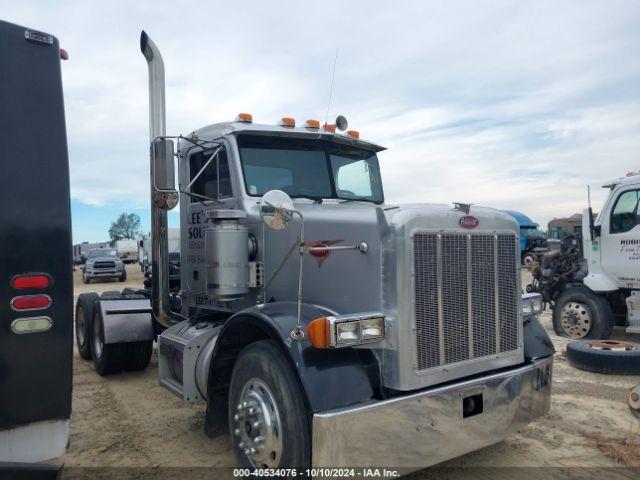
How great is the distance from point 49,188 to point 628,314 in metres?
8.24

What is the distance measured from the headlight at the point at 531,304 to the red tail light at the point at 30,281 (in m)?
3.18

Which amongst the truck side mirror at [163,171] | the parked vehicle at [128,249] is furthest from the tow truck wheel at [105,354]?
the parked vehicle at [128,249]

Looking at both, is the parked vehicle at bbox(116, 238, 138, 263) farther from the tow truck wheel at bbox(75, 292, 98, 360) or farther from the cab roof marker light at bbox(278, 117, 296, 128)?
the cab roof marker light at bbox(278, 117, 296, 128)

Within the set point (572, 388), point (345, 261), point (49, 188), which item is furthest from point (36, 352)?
point (572, 388)

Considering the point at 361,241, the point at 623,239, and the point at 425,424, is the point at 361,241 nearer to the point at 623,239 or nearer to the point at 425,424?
the point at 425,424

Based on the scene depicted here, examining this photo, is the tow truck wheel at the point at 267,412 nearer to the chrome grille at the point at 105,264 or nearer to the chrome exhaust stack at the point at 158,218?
the chrome exhaust stack at the point at 158,218

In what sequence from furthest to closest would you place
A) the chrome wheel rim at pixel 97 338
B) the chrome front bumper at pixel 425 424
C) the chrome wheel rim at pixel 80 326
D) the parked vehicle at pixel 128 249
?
the parked vehicle at pixel 128 249, the chrome wheel rim at pixel 80 326, the chrome wheel rim at pixel 97 338, the chrome front bumper at pixel 425 424

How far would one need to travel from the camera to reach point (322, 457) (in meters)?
2.74

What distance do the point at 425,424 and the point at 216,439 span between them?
7.03 feet

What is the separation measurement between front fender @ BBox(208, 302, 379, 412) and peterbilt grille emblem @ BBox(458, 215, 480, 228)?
3.20 ft

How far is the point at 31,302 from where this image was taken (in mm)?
2670

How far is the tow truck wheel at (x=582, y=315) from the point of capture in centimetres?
820

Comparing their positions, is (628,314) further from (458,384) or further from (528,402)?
(458,384)

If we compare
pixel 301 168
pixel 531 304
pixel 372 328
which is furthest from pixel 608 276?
pixel 372 328
